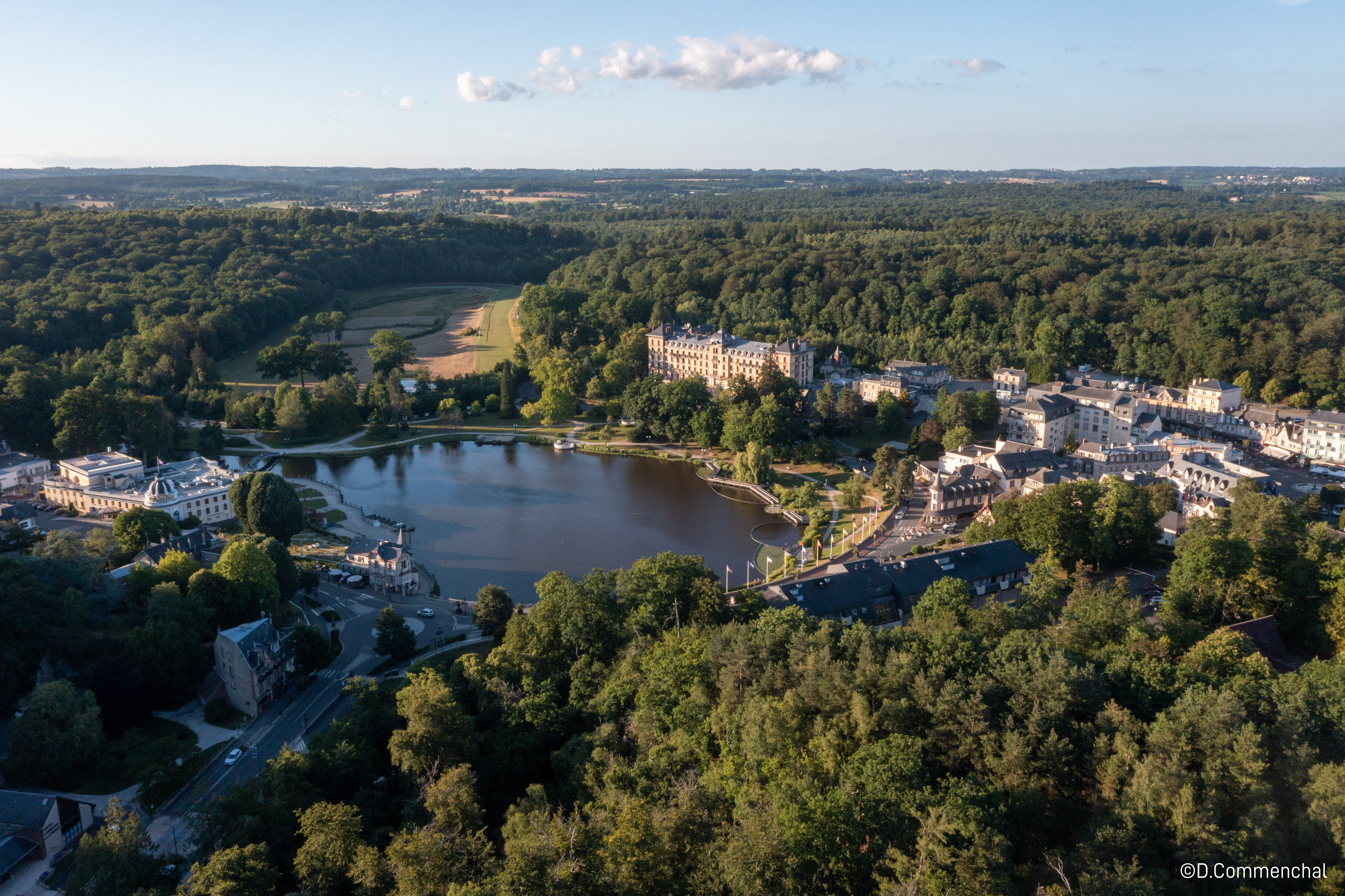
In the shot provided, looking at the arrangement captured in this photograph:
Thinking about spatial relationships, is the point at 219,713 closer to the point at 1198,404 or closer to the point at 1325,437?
the point at 1325,437

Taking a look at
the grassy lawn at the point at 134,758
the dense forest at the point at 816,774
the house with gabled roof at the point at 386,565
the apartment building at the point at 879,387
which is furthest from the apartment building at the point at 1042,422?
the grassy lawn at the point at 134,758

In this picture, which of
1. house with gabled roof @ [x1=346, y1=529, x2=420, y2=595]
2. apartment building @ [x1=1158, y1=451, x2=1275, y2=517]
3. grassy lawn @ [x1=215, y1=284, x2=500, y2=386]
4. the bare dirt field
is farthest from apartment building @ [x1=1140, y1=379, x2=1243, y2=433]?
grassy lawn @ [x1=215, y1=284, x2=500, y2=386]

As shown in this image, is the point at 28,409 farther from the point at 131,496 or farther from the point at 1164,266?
the point at 1164,266

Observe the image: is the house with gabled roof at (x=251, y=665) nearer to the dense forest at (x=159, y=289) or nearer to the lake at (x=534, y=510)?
the lake at (x=534, y=510)

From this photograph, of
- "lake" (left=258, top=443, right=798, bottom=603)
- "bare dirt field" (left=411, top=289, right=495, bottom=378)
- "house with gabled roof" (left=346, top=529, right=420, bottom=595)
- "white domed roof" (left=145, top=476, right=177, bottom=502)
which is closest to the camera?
"house with gabled roof" (left=346, top=529, right=420, bottom=595)

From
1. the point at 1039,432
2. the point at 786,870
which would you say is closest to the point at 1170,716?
the point at 786,870

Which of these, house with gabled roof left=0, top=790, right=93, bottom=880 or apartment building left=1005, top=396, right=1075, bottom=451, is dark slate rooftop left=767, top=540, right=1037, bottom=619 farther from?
apartment building left=1005, top=396, right=1075, bottom=451
